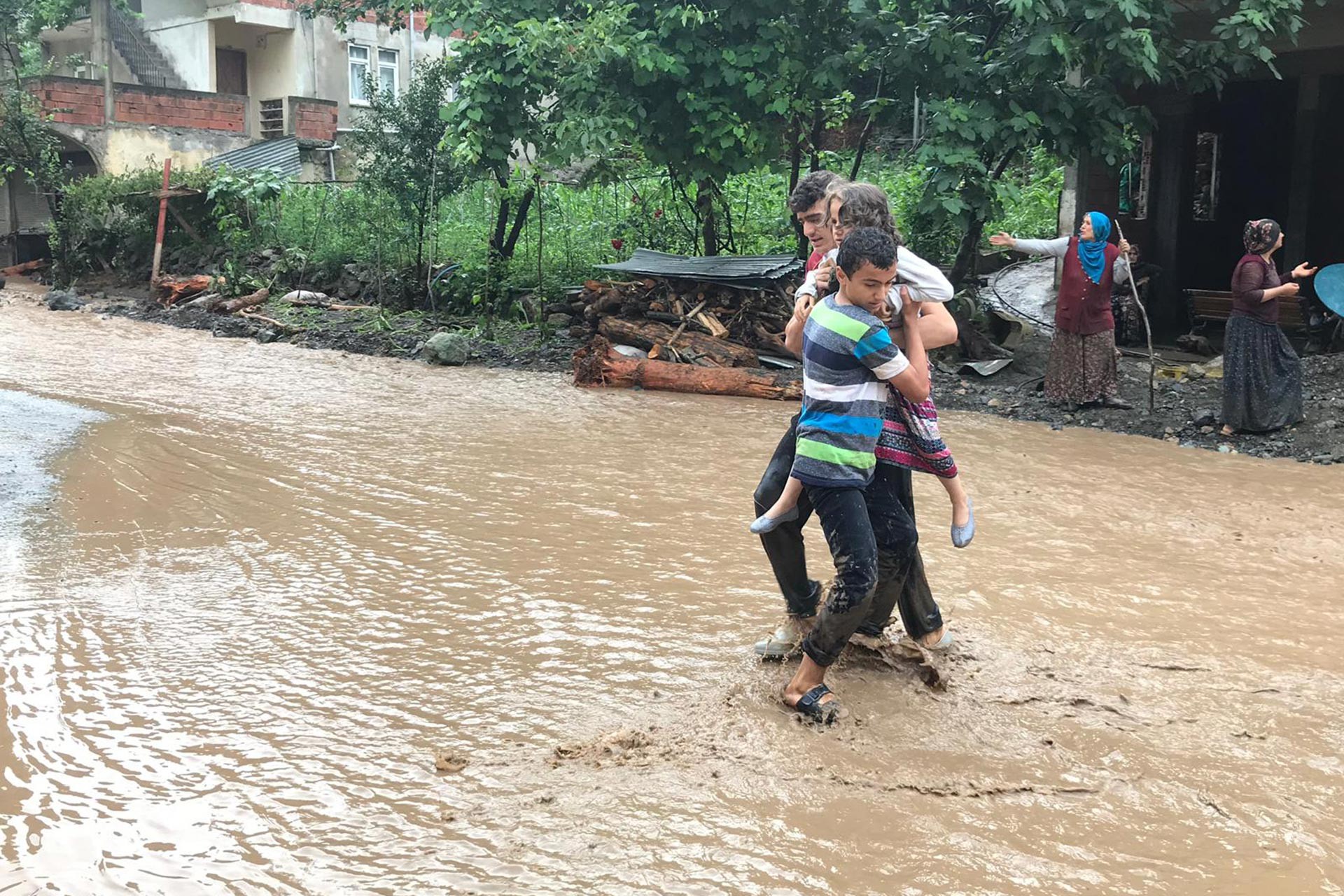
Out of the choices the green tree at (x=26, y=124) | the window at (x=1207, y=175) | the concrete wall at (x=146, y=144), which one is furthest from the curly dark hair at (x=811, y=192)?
the concrete wall at (x=146, y=144)

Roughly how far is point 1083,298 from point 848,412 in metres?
6.97

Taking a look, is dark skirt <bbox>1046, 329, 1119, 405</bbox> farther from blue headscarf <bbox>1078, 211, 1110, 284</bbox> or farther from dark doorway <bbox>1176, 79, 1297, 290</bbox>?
dark doorway <bbox>1176, 79, 1297, 290</bbox>

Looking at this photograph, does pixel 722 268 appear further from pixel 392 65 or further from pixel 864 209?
pixel 392 65

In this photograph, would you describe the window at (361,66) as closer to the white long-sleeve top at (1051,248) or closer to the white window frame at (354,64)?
the white window frame at (354,64)

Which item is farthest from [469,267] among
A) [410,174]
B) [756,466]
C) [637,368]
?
[756,466]

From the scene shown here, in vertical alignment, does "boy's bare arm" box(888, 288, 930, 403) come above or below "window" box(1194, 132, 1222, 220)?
below

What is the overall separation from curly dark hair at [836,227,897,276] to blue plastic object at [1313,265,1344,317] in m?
7.72

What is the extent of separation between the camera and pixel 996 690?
13.3ft

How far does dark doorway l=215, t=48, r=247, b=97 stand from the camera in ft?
103

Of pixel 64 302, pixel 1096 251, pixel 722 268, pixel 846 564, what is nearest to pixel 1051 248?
pixel 1096 251

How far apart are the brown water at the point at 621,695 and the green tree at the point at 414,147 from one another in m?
9.11

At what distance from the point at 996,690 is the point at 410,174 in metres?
13.6

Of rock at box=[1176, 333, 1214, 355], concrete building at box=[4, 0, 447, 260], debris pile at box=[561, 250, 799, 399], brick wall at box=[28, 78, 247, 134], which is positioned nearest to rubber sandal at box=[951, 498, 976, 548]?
debris pile at box=[561, 250, 799, 399]

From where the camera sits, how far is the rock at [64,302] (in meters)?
18.9
